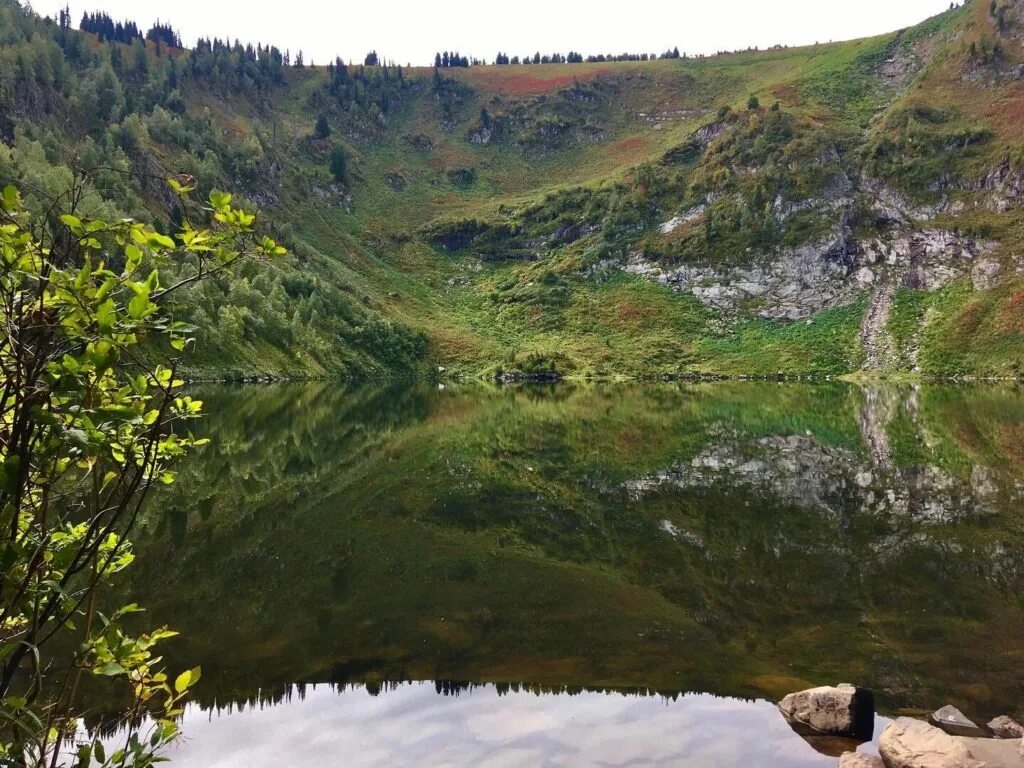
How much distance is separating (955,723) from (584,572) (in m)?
7.23

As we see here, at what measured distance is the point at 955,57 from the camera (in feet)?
390

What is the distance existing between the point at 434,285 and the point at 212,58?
3355 inches

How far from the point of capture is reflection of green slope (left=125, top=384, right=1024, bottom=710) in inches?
404

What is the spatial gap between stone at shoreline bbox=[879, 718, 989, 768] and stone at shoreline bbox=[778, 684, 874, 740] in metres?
0.64

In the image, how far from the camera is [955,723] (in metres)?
8.44

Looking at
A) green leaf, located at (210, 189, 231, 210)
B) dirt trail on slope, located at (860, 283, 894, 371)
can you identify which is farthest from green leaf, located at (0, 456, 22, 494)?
dirt trail on slope, located at (860, 283, 894, 371)

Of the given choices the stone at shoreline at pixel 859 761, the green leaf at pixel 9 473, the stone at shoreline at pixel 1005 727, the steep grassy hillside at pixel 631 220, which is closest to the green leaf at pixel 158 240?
the green leaf at pixel 9 473

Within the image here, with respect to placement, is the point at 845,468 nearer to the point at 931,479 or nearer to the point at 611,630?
the point at 931,479

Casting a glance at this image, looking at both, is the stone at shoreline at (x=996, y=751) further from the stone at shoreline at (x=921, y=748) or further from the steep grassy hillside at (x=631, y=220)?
the steep grassy hillside at (x=631, y=220)

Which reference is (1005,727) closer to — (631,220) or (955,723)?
(955,723)

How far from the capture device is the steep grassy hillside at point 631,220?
8669cm

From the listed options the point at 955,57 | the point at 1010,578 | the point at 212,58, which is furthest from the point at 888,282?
the point at 212,58

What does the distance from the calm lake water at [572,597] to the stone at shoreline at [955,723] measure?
1.58ft

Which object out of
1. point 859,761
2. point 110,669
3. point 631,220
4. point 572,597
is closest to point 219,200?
point 110,669
